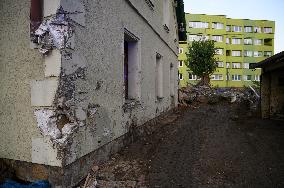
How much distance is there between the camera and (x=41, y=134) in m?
3.33

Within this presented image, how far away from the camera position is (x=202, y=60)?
29.0 meters

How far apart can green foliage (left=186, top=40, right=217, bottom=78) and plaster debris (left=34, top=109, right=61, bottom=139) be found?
26.9 metres

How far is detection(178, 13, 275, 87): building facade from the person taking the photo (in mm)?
44344

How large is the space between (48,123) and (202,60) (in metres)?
27.2

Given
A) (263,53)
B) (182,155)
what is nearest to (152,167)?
(182,155)

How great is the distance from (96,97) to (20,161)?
4.64 ft

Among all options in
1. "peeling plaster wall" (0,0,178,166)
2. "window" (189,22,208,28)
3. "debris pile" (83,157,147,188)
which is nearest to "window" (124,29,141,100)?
"peeling plaster wall" (0,0,178,166)

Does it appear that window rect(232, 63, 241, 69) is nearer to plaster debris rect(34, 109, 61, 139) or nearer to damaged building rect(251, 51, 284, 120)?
damaged building rect(251, 51, 284, 120)

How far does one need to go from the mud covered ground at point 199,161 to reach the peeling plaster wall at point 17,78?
1.25 m

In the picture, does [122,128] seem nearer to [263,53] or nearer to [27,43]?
[27,43]

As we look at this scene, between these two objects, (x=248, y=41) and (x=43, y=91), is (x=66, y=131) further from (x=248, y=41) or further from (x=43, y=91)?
(x=248, y=41)

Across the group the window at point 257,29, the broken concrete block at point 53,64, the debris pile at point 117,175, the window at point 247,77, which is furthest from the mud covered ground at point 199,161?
the window at point 257,29

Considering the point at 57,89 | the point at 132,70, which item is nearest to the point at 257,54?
the point at 132,70

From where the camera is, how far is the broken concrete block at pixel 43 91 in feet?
10.7
